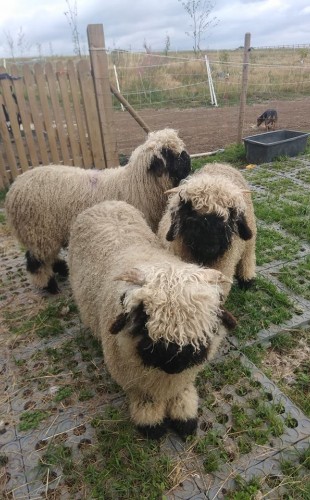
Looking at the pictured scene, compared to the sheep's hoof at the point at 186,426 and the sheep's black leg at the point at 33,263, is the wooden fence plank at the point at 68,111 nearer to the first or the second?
the sheep's black leg at the point at 33,263

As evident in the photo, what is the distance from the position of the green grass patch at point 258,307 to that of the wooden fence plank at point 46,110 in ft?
15.1

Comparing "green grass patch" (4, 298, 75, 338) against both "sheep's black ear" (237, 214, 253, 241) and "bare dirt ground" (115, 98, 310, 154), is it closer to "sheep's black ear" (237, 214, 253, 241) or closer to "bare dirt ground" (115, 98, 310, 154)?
"sheep's black ear" (237, 214, 253, 241)

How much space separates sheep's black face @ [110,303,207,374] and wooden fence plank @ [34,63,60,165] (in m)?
5.67

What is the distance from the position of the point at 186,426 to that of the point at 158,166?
8.90 feet

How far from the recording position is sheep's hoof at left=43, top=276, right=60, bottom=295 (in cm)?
438

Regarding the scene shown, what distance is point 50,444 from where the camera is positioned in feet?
8.71

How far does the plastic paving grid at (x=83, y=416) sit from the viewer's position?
2.41m

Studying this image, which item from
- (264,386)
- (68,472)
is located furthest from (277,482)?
(68,472)

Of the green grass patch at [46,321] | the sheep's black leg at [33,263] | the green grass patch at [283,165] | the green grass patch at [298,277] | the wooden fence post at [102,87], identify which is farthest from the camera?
the green grass patch at [283,165]

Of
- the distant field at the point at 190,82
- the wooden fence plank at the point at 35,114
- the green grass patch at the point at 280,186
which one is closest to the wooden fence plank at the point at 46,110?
the wooden fence plank at the point at 35,114

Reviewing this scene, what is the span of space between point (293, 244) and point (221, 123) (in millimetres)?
8870

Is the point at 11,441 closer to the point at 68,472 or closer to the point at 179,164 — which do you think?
the point at 68,472

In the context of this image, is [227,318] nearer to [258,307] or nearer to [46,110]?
[258,307]

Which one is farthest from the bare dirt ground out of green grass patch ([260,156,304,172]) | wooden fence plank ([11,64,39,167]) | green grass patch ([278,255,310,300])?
green grass patch ([278,255,310,300])
